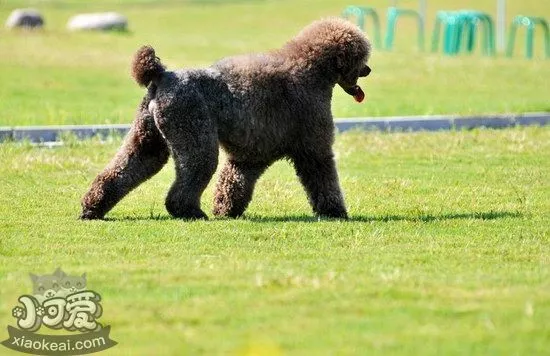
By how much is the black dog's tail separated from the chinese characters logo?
11.0 ft

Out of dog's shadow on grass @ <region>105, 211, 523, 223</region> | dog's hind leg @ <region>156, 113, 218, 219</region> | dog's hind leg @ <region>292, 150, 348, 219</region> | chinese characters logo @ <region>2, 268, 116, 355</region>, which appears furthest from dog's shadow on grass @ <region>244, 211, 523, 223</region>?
chinese characters logo @ <region>2, 268, 116, 355</region>

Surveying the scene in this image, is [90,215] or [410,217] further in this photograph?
[410,217]

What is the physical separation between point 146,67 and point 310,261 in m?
2.67

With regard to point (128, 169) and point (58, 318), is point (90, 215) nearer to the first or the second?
point (128, 169)

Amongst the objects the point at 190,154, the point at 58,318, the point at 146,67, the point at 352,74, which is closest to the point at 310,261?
the point at 190,154

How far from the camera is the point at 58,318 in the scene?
296 inches

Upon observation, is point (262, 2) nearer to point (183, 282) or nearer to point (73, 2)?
point (73, 2)

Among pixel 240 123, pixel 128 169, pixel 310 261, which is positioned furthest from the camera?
pixel 240 123

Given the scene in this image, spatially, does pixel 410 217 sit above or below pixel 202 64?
above

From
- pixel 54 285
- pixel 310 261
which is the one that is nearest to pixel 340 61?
pixel 310 261

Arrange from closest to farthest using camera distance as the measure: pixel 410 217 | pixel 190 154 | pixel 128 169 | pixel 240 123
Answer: pixel 190 154 → pixel 128 169 → pixel 240 123 → pixel 410 217

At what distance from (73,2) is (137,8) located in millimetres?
5590

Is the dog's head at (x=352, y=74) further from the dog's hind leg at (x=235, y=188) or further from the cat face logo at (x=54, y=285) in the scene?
the cat face logo at (x=54, y=285)

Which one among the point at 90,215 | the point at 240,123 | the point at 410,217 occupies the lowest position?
the point at 410,217
